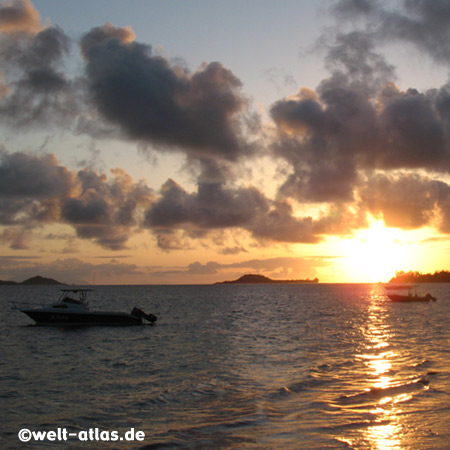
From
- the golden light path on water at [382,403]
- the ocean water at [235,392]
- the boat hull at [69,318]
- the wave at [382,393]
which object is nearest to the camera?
the golden light path on water at [382,403]

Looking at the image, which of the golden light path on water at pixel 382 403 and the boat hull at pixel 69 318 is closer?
the golden light path on water at pixel 382 403

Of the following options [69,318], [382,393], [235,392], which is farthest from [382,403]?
[69,318]

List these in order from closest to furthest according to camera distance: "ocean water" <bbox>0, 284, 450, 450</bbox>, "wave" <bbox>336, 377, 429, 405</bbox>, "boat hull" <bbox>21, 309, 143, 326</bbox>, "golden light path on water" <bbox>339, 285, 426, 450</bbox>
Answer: "golden light path on water" <bbox>339, 285, 426, 450</bbox>
"ocean water" <bbox>0, 284, 450, 450</bbox>
"wave" <bbox>336, 377, 429, 405</bbox>
"boat hull" <bbox>21, 309, 143, 326</bbox>

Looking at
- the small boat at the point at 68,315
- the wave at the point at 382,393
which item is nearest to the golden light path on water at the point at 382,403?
the wave at the point at 382,393

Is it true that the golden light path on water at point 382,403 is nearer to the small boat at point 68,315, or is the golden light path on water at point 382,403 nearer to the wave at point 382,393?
the wave at point 382,393

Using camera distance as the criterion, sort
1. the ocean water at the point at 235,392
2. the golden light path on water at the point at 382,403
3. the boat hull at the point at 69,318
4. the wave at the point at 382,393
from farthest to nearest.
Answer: the boat hull at the point at 69,318
the wave at the point at 382,393
the ocean water at the point at 235,392
the golden light path on water at the point at 382,403

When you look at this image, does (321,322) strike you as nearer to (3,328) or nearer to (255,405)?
(3,328)

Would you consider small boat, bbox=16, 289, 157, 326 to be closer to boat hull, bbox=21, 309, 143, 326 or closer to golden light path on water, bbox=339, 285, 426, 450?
boat hull, bbox=21, 309, 143, 326

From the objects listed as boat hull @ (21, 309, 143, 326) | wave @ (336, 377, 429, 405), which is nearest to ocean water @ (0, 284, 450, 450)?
wave @ (336, 377, 429, 405)

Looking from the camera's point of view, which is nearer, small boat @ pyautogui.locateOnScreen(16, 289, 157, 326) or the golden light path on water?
the golden light path on water

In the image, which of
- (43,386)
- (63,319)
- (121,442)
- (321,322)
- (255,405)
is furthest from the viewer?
(321,322)

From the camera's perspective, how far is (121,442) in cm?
1806

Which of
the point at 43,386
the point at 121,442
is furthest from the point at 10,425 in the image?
the point at 43,386

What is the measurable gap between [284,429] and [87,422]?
351 inches
